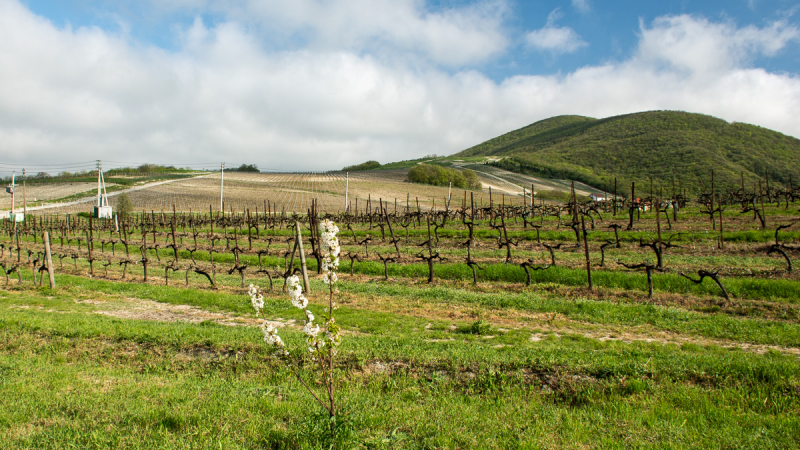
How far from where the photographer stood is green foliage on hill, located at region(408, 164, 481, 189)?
8600 cm

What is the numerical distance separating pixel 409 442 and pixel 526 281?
1150cm

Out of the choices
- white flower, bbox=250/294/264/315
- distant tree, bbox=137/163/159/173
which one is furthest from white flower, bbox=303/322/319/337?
distant tree, bbox=137/163/159/173

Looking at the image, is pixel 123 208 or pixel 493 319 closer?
pixel 493 319

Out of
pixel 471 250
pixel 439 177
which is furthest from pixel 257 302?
pixel 439 177

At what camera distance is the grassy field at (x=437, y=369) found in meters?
4.55

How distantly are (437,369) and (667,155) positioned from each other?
3989 inches

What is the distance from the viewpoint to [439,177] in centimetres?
8706

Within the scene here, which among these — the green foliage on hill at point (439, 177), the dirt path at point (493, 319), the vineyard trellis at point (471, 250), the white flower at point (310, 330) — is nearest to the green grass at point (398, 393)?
the dirt path at point (493, 319)

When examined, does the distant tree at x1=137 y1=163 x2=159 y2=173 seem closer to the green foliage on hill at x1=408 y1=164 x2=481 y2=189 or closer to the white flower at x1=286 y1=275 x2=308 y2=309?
the green foliage on hill at x1=408 y1=164 x2=481 y2=189

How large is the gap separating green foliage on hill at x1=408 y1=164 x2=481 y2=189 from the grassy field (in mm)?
72148

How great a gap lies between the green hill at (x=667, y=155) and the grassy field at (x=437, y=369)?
217 ft

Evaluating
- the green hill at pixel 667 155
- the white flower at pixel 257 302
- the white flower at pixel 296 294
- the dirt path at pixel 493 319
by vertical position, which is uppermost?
the green hill at pixel 667 155

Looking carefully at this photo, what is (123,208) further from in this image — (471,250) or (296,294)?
(296,294)

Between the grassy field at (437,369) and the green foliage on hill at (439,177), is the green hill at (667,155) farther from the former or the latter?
the grassy field at (437,369)
